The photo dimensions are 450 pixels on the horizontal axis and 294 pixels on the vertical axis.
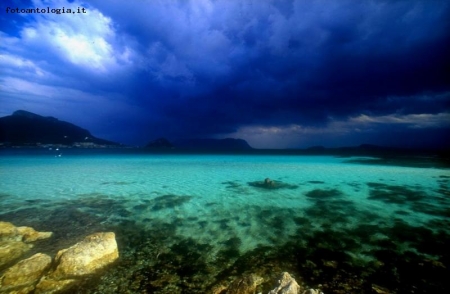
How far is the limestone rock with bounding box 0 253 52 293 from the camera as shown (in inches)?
240

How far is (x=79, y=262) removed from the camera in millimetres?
6918

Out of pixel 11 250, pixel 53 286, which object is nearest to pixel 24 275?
pixel 53 286

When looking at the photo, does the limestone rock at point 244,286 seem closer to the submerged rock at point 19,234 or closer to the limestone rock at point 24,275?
the limestone rock at point 24,275

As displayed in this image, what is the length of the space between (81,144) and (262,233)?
180m

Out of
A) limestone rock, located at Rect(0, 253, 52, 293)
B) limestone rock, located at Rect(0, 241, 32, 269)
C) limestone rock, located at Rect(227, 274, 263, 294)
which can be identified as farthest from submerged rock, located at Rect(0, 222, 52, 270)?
limestone rock, located at Rect(227, 274, 263, 294)

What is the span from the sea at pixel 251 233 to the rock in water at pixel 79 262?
393mm

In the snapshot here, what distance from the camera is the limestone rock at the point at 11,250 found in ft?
25.3

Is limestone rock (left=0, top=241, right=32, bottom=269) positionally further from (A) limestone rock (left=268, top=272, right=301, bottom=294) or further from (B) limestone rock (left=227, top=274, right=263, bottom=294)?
(A) limestone rock (left=268, top=272, right=301, bottom=294)

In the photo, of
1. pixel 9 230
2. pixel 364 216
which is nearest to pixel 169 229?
pixel 9 230

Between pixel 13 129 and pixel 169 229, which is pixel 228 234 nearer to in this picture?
pixel 169 229

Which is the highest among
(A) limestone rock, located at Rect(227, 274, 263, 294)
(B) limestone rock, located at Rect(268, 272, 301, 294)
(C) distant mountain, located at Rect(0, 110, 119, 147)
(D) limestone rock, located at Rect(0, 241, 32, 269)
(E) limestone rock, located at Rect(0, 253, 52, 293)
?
(C) distant mountain, located at Rect(0, 110, 119, 147)

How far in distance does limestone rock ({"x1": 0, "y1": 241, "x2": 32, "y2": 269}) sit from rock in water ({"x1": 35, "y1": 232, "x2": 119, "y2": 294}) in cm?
236

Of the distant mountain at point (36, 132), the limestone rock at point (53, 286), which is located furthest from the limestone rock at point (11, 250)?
the distant mountain at point (36, 132)

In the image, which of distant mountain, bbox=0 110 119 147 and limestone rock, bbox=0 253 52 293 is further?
distant mountain, bbox=0 110 119 147
